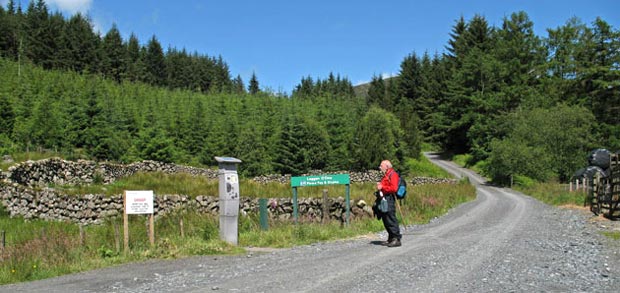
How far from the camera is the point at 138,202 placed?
12.2m

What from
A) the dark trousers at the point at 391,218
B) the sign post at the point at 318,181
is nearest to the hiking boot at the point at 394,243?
the dark trousers at the point at 391,218

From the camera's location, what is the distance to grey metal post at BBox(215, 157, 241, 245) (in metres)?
12.6

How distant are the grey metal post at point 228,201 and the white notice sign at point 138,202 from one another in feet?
5.69

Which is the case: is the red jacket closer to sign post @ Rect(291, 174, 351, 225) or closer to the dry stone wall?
sign post @ Rect(291, 174, 351, 225)

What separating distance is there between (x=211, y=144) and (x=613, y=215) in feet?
113

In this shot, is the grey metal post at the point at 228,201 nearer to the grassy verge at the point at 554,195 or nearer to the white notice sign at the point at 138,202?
the white notice sign at the point at 138,202

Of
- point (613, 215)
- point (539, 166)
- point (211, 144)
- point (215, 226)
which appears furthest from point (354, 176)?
point (215, 226)

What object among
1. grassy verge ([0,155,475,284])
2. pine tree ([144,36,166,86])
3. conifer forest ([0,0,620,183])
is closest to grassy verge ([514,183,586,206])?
conifer forest ([0,0,620,183])

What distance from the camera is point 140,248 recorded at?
1191 cm

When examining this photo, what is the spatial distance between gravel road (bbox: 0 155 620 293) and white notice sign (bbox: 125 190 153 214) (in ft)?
5.47

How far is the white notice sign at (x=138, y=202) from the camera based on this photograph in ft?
39.2

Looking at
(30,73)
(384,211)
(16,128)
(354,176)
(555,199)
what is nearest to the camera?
(384,211)

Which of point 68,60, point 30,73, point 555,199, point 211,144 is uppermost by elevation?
point 68,60

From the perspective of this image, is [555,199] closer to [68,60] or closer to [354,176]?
[354,176]
